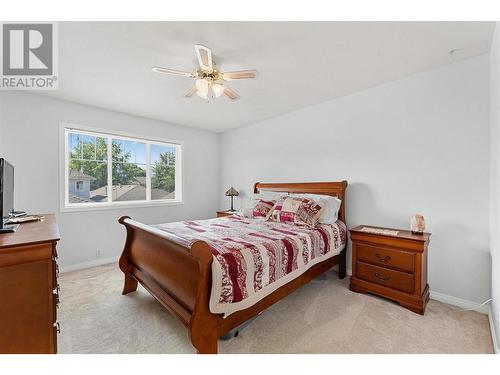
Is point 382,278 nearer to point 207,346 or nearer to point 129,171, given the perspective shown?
point 207,346

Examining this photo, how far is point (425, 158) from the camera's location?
246 cm

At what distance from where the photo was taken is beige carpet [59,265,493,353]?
168 centimetres

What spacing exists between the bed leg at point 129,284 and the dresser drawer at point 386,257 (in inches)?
103

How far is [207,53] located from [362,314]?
8.93ft

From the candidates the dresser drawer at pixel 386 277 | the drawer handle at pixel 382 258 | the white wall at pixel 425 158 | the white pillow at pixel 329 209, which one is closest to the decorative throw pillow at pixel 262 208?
the white pillow at pixel 329 209

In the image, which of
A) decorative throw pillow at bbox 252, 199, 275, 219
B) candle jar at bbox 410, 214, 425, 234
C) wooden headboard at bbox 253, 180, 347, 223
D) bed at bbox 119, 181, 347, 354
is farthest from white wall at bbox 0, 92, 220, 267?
candle jar at bbox 410, 214, 425, 234

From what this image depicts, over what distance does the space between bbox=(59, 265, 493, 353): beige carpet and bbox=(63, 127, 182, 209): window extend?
5.34ft

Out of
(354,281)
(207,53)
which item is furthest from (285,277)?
(207,53)

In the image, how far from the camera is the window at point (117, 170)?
343 cm

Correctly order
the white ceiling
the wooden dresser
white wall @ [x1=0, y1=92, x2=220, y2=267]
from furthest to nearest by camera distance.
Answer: white wall @ [x1=0, y1=92, x2=220, y2=267] → the white ceiling → the wooden dresser

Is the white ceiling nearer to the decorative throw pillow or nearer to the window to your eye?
the window

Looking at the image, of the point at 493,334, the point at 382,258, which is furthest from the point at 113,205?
the point at 493,334

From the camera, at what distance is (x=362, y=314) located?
212 centimetres

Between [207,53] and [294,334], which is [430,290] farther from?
[207,53]
